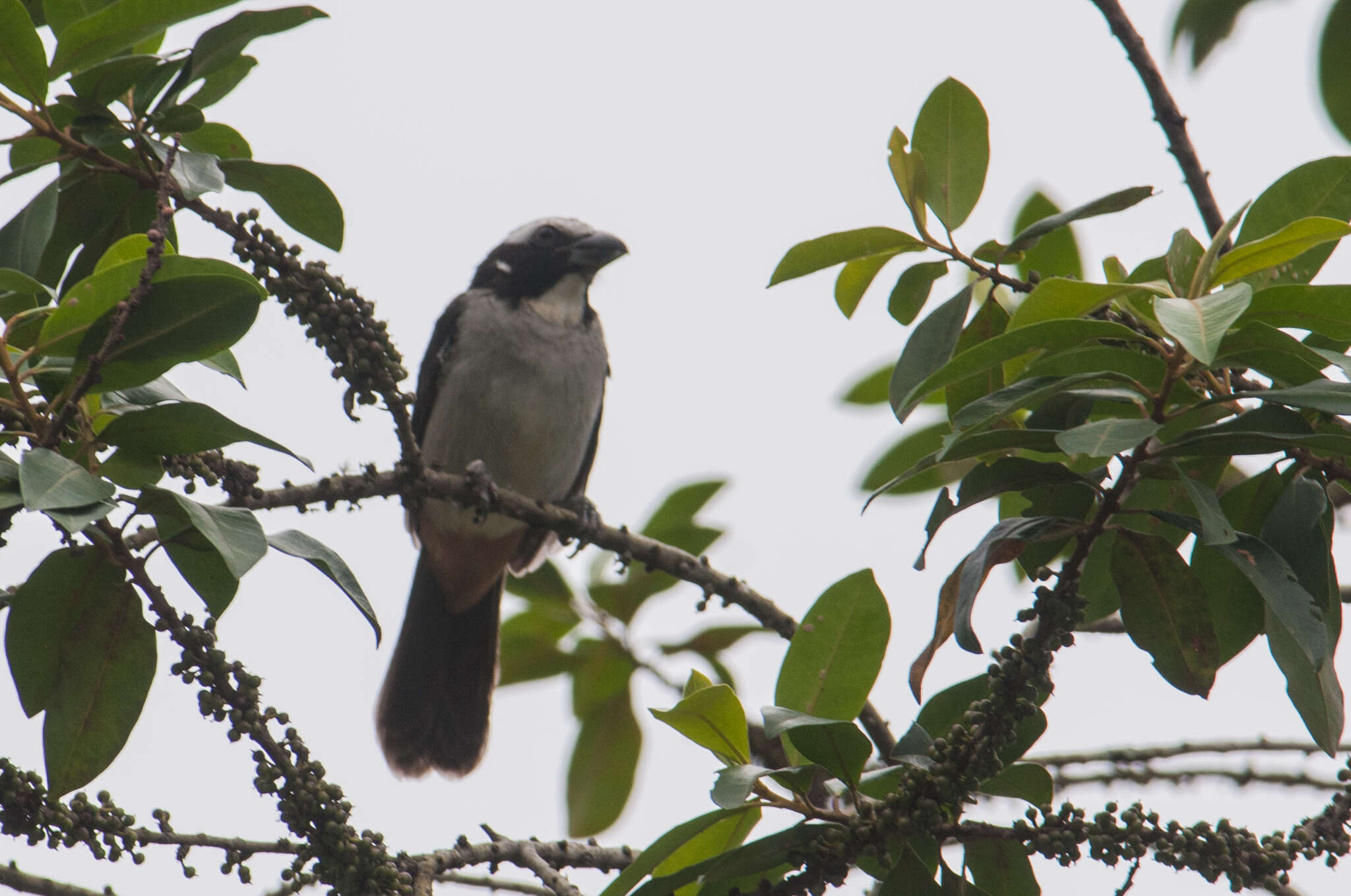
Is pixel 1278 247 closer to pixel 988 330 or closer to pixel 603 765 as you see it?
pixel 988 330

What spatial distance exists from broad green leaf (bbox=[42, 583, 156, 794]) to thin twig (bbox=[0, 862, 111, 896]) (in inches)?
17.6

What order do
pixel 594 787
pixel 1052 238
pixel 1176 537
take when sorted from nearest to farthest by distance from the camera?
pixel 1176 537
pixel 1052 238
pixel 594 787

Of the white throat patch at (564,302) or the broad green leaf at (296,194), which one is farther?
the white throat patch at (564,302)

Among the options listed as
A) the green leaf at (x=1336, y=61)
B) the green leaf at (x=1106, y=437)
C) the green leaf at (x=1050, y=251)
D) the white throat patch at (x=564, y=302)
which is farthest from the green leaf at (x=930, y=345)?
the white throat patch at (x=564, y=302)

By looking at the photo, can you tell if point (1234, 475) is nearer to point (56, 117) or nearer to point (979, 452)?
point (979, 452)

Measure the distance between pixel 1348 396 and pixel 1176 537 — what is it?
831 mm

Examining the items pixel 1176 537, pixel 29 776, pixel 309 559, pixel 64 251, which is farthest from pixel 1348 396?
pixel 64 251

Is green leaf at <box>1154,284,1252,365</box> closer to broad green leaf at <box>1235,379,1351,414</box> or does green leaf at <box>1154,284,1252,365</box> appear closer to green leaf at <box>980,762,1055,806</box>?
broad green leaf at <box>1235,379,1351,414</box>

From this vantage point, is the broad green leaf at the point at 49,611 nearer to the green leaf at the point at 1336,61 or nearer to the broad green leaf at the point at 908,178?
the broad green leaf at the point at 908,178

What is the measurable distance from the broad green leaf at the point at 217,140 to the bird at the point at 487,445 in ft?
9.93

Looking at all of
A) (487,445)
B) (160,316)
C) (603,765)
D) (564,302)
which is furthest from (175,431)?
(564,302)

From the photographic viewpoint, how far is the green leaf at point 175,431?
2.30 meters

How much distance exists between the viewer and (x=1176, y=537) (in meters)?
2.63

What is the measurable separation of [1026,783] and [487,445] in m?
4.04
